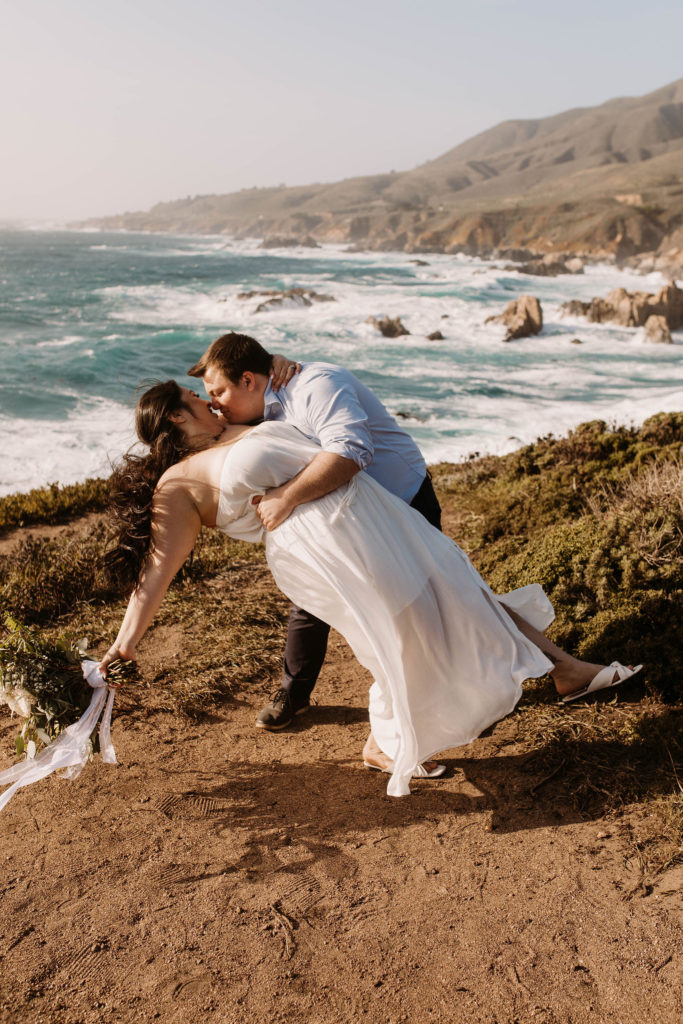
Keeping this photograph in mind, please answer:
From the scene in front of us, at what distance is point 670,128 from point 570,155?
26.0 meters

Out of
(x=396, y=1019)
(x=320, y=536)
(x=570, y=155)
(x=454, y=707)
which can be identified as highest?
(x=570, y=155)

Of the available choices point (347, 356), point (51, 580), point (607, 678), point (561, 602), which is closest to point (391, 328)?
point (347, 356)

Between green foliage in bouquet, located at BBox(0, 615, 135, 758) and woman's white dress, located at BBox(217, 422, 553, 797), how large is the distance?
1106mm

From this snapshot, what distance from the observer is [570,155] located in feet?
598

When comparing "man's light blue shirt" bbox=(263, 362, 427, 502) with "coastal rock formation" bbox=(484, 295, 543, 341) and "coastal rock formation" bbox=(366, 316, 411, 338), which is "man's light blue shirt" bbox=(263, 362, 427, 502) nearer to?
"coastal rock formation" bbox=(484, 295, 543, 341)

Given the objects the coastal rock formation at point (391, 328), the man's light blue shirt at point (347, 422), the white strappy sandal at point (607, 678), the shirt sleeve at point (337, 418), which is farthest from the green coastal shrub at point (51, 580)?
the coastal rock formation at point (391, 328)

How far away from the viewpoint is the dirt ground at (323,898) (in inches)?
104

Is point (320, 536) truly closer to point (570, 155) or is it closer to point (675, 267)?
point (675, 267)

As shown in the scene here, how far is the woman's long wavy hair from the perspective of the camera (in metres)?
3.31

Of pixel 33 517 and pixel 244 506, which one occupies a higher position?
pixel 244 506

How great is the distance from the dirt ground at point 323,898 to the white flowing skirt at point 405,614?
1.58 ft

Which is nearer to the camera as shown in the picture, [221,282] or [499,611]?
[499,611]

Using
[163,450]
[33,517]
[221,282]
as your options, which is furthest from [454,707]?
[221,282]

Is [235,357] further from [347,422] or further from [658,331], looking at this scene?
[658,331]
